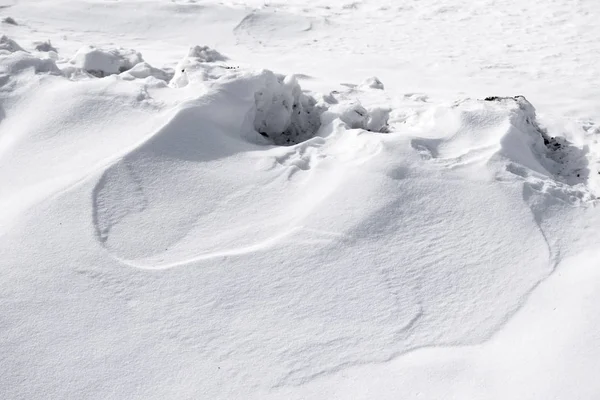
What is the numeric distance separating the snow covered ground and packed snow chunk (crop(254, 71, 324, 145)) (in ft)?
0.03

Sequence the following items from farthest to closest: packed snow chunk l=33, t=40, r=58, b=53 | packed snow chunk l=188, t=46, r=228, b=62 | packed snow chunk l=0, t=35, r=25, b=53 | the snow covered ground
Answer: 1. packed snow chunk l=33, t=40, r=58, b=53
2. packed snow chunk l=188, t=46, r=228, b=62
3. packed snow chunk l=0, t=35, r=25, b=53
4. the snow covered ground

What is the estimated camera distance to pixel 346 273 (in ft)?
7.05

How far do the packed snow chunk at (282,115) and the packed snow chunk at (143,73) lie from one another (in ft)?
2.32

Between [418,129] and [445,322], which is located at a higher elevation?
[418,129]

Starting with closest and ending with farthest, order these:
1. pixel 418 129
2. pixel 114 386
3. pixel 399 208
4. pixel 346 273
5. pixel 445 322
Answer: pixel 114 386, pixel 445 322, pixel 346 273, pixel 399 208, pixel 418 129

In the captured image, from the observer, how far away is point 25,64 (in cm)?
329

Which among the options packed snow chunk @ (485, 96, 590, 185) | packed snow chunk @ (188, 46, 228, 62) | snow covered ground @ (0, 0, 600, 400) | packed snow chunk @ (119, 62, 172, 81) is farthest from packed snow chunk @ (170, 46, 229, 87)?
packed snow chunk @ (485, 96, 590, 185)

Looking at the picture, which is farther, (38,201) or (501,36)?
(501,36)

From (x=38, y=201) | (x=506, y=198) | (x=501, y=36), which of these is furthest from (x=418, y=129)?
(x=501, y=36)

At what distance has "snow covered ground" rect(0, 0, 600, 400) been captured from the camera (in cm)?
186

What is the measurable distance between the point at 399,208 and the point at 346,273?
0.38 metres

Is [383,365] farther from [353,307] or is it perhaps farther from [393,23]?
[393,23]

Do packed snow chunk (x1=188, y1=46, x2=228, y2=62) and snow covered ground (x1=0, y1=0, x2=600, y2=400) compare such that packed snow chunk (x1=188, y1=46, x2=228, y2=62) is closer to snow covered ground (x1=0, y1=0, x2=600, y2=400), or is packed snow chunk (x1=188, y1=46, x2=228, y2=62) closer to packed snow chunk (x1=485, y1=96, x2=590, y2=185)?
snow covered ground (x1=0, y1=0, x2=600, y2=400)

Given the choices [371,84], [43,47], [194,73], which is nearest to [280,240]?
[194,73]
